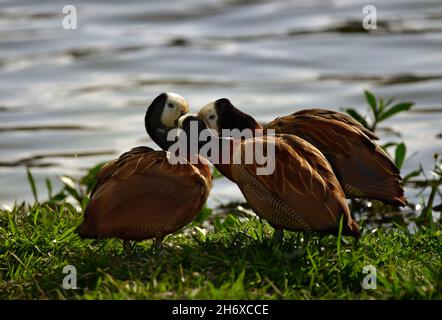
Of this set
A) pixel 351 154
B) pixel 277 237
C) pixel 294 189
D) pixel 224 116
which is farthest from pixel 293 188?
pixel 224 116

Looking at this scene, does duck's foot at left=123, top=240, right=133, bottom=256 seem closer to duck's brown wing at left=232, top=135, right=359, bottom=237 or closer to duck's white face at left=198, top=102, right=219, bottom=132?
duck's brown wing at left=232, top=135, right=359, bottom=237

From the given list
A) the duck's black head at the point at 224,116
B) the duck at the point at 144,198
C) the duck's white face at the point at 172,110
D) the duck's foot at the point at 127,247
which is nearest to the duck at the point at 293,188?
the duck at the point at 144,198

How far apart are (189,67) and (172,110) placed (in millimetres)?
10206

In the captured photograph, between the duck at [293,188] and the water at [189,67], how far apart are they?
177 inches

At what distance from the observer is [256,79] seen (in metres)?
17.7

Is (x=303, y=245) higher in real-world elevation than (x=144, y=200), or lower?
lower

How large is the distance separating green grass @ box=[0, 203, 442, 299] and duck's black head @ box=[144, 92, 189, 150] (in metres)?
0.80

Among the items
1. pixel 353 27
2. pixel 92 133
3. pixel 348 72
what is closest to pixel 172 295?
pixel 92 133

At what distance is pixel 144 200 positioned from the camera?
7.55 m

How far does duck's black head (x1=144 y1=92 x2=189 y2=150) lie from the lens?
8320 millimetres

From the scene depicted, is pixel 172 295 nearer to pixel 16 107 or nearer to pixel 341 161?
pixel 341 161

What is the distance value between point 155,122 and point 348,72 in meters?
9.78

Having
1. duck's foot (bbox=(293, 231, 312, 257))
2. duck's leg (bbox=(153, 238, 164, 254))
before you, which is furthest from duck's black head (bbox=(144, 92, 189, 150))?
duck's foot (bbox=(293, 231, 312, 257))

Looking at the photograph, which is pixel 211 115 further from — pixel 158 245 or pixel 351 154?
pixel 158 245
